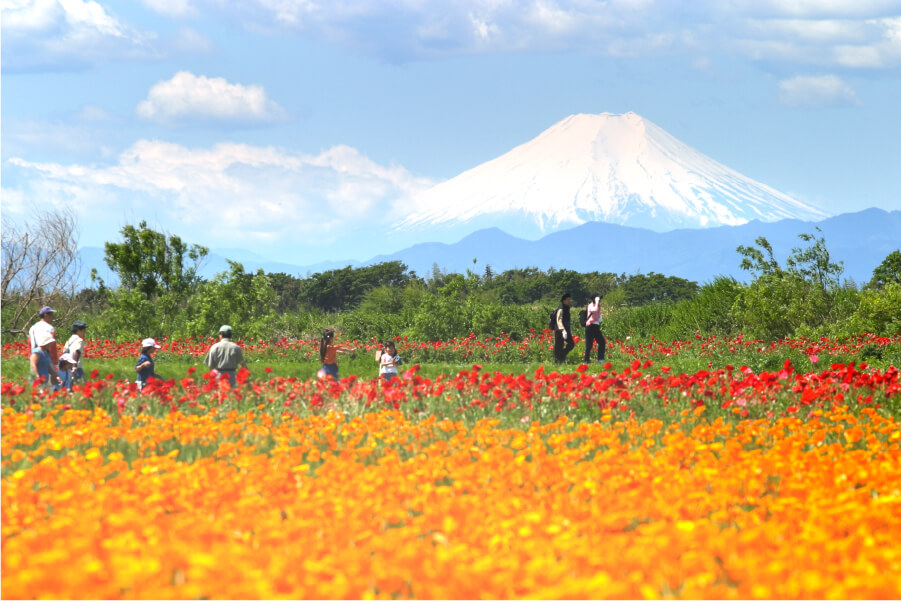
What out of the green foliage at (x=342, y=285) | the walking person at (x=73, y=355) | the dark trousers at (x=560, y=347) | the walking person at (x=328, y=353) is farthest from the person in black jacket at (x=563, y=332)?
the green foliage at (x=342, y=285)

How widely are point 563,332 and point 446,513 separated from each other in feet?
39.6

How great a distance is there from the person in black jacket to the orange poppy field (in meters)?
7.77

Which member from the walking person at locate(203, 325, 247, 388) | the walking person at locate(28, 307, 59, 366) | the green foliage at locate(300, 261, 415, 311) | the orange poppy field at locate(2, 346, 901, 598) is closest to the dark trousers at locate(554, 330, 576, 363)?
the walking person at locate(203, 325, 247, 388)

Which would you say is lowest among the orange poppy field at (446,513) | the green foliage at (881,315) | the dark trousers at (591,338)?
the orange poppy field at (446,513)

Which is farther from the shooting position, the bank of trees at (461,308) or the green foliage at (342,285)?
the green foliage at (342,285)

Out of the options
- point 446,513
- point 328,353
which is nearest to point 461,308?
point 328,353

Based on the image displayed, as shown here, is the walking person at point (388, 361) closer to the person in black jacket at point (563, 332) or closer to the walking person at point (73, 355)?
the walking person at point (73, 355)

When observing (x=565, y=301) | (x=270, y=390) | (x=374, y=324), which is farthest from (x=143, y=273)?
(x=270, y=390)

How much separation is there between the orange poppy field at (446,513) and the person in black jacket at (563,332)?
306 inches

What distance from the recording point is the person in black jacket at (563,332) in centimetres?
1622

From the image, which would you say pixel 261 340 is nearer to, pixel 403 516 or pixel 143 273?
pixel 143 273

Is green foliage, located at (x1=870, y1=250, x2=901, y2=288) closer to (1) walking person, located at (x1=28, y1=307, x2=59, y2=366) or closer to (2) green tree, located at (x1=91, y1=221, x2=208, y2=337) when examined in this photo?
(2) green tree, located at (x1=91, y1=221, x2=208, y2=337)

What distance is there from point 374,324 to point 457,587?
19878mm

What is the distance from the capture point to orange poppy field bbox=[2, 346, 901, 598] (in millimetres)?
3383
